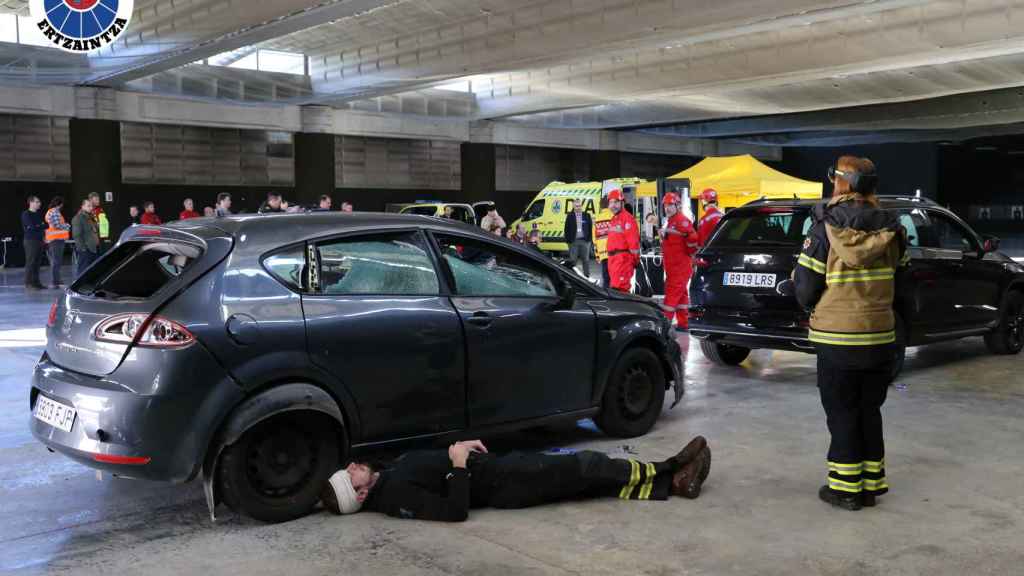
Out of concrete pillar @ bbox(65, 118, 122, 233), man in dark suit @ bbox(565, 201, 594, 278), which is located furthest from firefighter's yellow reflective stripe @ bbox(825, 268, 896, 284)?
concrete pillar @ bbox(65, 118, 122, 233)

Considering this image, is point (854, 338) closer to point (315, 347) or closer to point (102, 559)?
point (315, 347)

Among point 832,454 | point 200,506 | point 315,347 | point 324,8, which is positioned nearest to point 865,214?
point 832,454

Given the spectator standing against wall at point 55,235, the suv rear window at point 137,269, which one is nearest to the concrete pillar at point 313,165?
the spectator standing against wall at point 55,235

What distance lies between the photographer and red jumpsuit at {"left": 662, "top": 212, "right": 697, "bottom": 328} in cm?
1123

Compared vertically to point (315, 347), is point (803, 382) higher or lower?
lower

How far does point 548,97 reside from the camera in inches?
1078

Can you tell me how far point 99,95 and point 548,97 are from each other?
12105mm

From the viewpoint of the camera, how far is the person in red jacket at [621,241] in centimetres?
1177

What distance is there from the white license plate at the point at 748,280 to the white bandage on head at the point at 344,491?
4569 millimetres

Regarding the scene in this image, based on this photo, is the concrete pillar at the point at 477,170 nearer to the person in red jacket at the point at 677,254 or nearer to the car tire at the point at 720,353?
the person in red jacket at the point at 677,254

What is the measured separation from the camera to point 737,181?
20.6 meters

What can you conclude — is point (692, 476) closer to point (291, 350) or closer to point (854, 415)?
point (854, 415)

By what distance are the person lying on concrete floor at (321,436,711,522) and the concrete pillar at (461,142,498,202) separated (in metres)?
28.8

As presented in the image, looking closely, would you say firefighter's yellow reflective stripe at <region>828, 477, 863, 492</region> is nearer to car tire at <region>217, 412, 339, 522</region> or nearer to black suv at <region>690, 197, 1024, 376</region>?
car tire at <region>217, 412, 339, 522</region>
